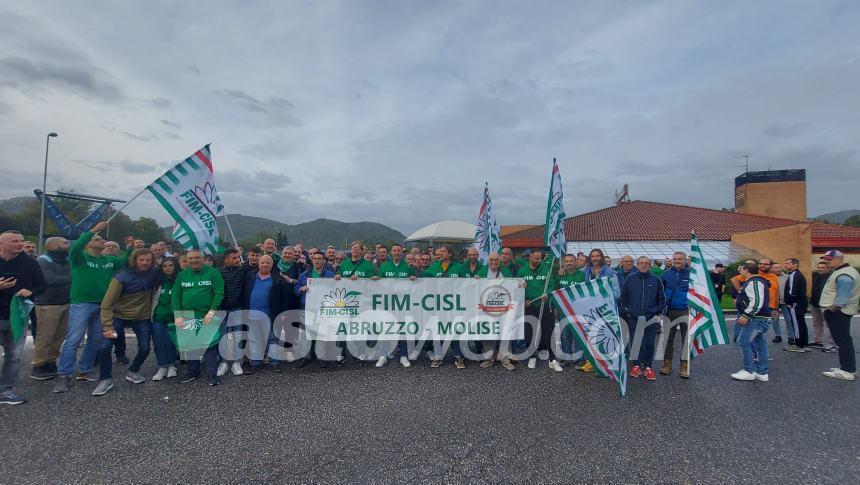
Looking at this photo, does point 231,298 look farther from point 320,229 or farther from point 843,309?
point 320,229

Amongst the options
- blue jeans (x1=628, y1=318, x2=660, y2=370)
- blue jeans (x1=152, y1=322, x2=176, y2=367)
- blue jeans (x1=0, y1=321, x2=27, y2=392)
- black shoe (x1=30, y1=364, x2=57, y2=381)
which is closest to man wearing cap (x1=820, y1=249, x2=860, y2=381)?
blue jeans (x1=628, y1=318, x2=660, y2=370)

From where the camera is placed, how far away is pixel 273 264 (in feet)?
20.5

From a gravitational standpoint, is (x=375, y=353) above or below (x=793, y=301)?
below

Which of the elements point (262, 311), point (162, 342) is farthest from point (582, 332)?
point (162, 342)

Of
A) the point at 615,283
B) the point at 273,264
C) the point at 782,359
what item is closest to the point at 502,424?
the point at 615,283

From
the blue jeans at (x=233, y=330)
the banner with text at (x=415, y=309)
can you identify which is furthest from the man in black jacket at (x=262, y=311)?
the banner with text at (x=415, y=309)

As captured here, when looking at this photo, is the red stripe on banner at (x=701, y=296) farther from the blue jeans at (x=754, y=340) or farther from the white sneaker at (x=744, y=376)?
the white sneaker at (x=744, y=376)

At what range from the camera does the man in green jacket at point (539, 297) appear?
6.23 metres

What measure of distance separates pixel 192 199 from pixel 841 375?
1012 centimetres

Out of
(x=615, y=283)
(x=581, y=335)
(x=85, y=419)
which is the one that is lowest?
(x=85, y=419)

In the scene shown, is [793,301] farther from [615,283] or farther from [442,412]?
[442,412]

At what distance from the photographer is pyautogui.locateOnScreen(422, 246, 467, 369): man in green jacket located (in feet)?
20.3

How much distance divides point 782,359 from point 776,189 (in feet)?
125

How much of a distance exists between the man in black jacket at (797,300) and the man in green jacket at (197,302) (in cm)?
979
